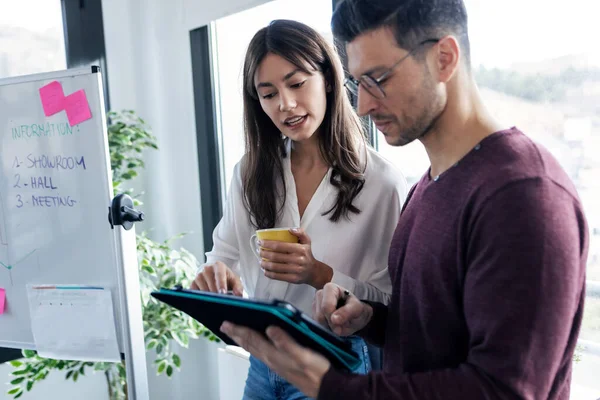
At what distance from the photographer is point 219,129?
2.63 m

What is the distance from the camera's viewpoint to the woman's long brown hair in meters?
1.36

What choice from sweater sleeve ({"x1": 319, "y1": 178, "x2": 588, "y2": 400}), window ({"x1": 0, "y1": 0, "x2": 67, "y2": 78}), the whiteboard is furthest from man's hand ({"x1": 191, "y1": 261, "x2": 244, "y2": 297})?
window ({"x1": 0, "y1": 0, "x2": 67, "y2": 78})

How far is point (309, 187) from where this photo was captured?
4.77 ft

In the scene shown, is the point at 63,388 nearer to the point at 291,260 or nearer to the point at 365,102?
the point at 291,260

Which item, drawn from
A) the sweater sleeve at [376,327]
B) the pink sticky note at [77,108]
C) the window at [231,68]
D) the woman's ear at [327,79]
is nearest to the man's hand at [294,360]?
the sweater sleeve at [376,327]

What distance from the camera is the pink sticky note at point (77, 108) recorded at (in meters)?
1.65

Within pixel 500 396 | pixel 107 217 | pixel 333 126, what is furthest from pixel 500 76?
pixel 107 217

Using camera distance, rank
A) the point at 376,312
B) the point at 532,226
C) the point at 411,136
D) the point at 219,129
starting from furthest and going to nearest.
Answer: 1. the point at 219,129
2. the point at 376,312
3. the point at 411,136
4. the point at 532,226

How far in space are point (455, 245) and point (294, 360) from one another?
30 centimetres

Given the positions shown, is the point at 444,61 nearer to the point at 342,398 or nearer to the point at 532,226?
the point at 532,226

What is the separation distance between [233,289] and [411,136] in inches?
24.5

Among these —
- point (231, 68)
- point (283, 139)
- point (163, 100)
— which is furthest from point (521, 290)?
point (163, 100)

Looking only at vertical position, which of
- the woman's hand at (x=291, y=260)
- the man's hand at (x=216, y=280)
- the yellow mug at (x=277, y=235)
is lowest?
the man's hand at (x=216, y=280)

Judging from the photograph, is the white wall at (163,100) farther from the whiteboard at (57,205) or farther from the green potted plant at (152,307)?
the whiteboard at (57,205)
